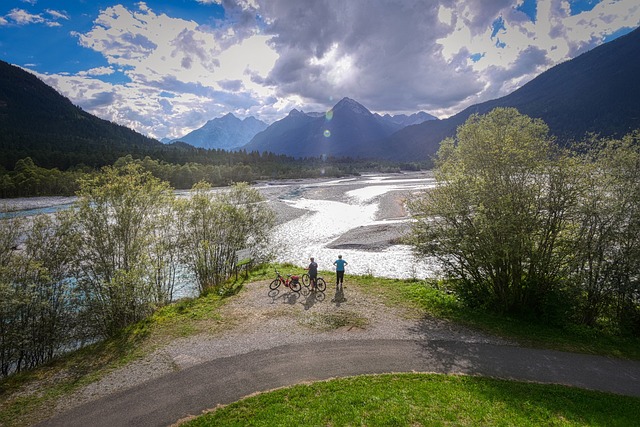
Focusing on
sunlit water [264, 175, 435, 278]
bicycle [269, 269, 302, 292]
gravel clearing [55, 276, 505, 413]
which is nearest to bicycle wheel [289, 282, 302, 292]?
bicycle [269, 269, 302, 292]

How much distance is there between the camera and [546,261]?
1858 cm

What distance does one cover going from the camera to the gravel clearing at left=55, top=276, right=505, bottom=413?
1406 cm

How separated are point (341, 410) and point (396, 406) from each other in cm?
201

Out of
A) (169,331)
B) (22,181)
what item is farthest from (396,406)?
(22,181)

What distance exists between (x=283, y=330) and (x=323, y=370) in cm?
448

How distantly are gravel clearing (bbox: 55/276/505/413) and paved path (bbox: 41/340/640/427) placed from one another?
0.64 meters

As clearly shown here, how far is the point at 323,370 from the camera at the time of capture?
13742 millimetres

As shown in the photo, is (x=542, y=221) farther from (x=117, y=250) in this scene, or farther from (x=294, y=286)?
(x=117, y=250)

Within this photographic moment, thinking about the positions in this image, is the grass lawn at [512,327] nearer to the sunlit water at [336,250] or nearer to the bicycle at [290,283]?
the bicycle at [290,283]

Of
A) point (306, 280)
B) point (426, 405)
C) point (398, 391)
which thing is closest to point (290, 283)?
point (306, 280)

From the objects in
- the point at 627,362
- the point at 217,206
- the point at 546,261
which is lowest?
the point at 627,362

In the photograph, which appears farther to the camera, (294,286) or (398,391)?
(294,286)

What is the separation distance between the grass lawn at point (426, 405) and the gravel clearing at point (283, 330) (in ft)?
12.8

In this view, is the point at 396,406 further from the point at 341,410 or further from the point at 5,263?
the point at 5,263
